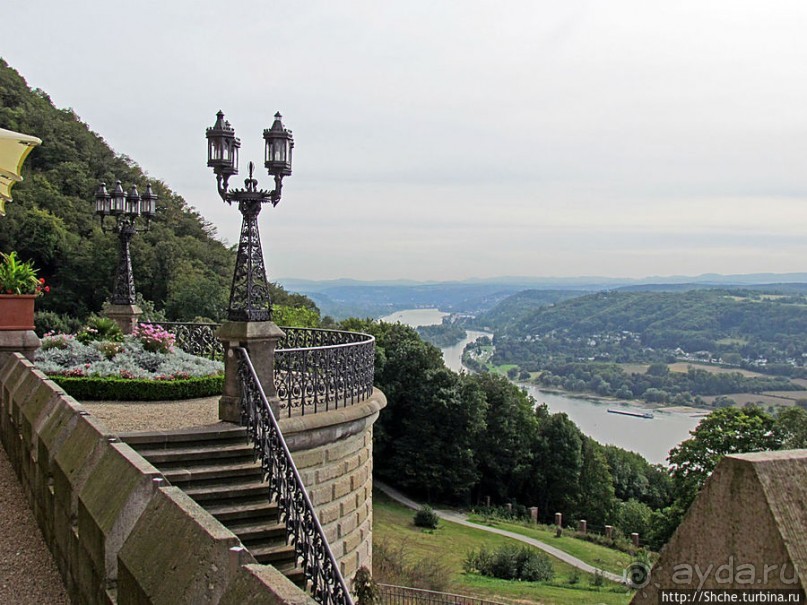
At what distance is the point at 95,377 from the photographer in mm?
11953

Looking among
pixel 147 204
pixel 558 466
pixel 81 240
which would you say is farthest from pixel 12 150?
pixel 558 466

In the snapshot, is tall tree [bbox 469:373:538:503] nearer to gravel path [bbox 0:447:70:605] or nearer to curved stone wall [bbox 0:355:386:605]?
curved stone wall [bbox 0:355:386:605]

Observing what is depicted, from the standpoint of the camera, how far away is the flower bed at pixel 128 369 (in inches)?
466

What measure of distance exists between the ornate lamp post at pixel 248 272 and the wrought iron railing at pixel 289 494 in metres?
0.20

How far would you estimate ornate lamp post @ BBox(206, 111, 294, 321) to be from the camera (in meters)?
9.39

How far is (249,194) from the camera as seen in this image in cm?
951

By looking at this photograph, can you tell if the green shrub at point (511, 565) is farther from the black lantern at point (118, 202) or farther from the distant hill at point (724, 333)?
the distant hill at point (724, 333)

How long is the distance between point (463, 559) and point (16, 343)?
2579 cm

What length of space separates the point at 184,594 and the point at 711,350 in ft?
571

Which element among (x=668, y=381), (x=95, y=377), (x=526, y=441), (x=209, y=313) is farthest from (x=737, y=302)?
(x=95, y=377)

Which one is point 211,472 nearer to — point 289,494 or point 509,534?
point 289,494

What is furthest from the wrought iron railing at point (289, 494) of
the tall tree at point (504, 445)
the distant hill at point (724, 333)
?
the distant hill at point (724, 333)

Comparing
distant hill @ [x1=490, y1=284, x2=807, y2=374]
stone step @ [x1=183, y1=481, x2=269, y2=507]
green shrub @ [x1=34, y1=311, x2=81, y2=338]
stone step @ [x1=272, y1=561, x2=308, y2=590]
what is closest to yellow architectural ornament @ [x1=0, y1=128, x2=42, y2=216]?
stone step @ [x1=183, y1=481, x2=269, y2=507]

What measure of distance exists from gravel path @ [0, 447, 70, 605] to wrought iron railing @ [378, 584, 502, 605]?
1420 centimetres
